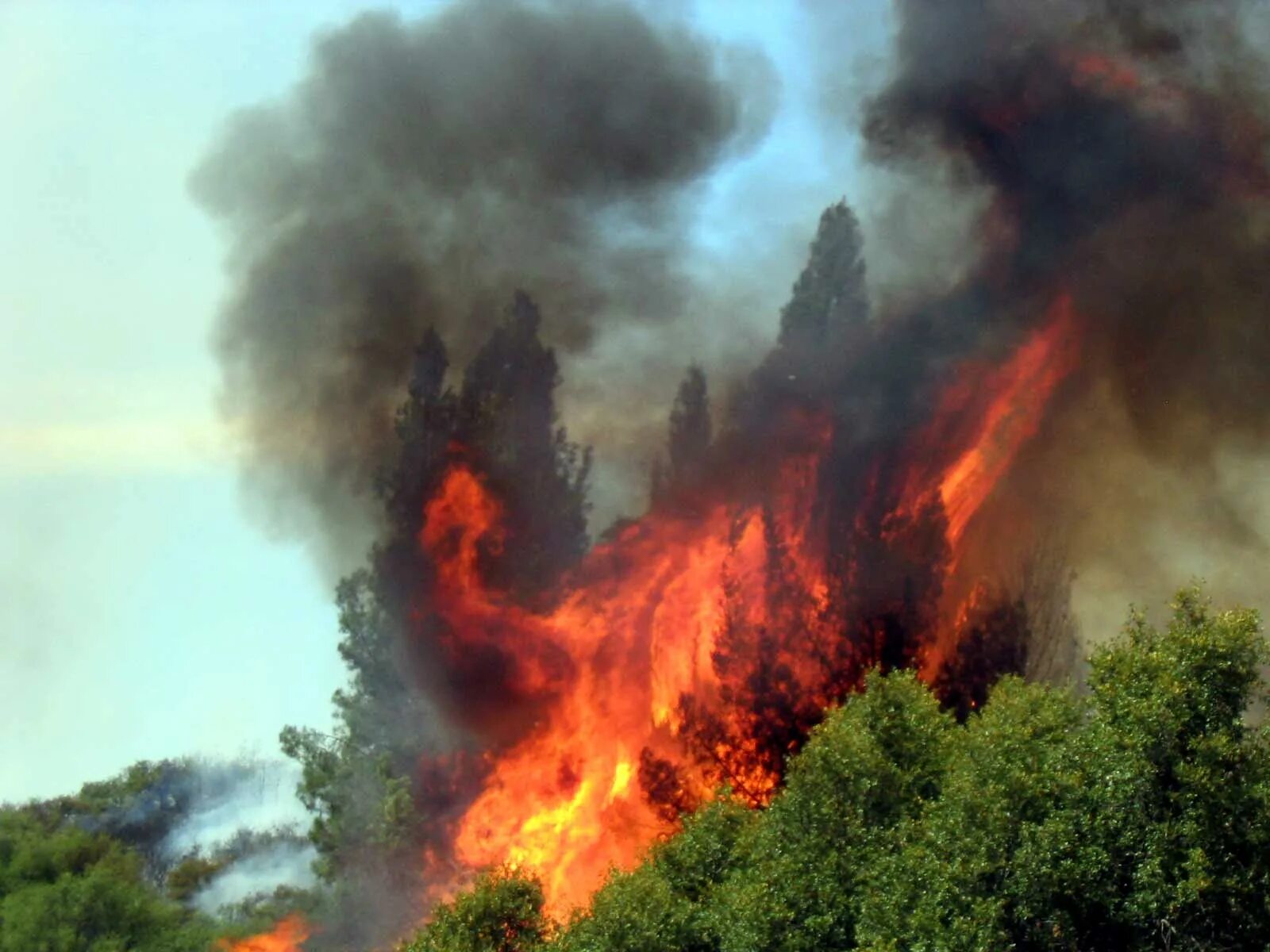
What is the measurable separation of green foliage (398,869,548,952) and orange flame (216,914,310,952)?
17061mm

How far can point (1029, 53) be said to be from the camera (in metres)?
43.5

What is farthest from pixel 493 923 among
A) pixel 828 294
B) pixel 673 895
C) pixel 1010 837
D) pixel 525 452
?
pixel 828 294

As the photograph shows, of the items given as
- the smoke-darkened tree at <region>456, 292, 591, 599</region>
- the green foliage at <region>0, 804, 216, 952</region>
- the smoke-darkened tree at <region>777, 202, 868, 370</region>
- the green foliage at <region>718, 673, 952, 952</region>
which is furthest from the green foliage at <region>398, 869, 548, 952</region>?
the green foliage at <region>0, 804, 216, 952</region>

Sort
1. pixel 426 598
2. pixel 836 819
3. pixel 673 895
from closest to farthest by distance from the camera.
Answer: pixel 836 819
pixel 673 895
pixel 426 598

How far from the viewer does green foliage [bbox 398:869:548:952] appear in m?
30.6

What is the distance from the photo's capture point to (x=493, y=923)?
31062 mm

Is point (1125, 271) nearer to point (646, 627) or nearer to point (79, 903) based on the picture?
point (646, 627)

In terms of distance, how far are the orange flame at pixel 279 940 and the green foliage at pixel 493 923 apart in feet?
56.0

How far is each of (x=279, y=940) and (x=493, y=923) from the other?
20605 mm

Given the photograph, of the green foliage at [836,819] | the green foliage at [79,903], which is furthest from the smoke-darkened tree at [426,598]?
the green foliage at [836,819]

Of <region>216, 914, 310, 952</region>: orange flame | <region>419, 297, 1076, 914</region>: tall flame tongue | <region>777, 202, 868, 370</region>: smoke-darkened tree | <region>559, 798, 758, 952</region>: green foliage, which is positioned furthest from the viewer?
<region>216, 914, 310, 952</region>: orange flame

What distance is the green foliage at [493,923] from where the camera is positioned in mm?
30625

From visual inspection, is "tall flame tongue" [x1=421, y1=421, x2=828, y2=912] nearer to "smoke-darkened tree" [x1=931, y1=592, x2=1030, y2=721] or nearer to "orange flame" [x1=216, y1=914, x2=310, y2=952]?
"smoke-darkened tree" [x1=931, y1=592, x2=1030, y2=721]

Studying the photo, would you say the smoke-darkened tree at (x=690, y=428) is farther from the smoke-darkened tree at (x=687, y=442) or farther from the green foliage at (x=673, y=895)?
the green foliage at (x=673, y=895)
